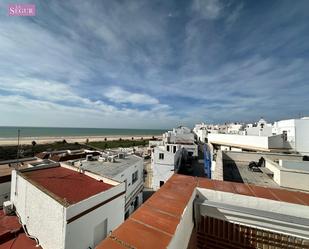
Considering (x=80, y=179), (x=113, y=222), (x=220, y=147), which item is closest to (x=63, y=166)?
(x=80, y=179)

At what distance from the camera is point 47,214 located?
300 inches

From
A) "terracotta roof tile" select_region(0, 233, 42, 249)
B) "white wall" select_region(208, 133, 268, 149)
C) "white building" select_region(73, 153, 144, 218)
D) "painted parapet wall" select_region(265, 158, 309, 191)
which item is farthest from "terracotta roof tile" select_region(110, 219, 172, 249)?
"white wall" select_region(208, 133, 268, 149)

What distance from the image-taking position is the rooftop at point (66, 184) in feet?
27.2

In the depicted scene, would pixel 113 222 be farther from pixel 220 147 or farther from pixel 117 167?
pixel 220 147

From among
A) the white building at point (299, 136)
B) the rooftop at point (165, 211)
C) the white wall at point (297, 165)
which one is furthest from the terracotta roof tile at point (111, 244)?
the white building at point (299, 136)

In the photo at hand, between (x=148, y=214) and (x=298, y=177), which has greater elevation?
(x=148, y=214)

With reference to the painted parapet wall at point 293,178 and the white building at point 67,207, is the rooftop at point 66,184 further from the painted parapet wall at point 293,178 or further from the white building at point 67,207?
the painted parapet wall at point 293,178

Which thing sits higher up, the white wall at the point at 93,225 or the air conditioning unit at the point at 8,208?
the white wall at the point at 93,225

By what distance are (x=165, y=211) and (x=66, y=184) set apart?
9794mm

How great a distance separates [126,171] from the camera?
15.5 meters

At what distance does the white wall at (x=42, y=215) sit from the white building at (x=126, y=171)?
14.9 feet

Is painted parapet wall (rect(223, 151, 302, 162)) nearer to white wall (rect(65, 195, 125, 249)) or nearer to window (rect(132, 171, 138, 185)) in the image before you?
window (rect(132, 171, 138, 185))

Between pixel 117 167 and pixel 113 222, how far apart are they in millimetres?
6314

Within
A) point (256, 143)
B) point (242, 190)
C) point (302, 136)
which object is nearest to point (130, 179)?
point (242, 190)
